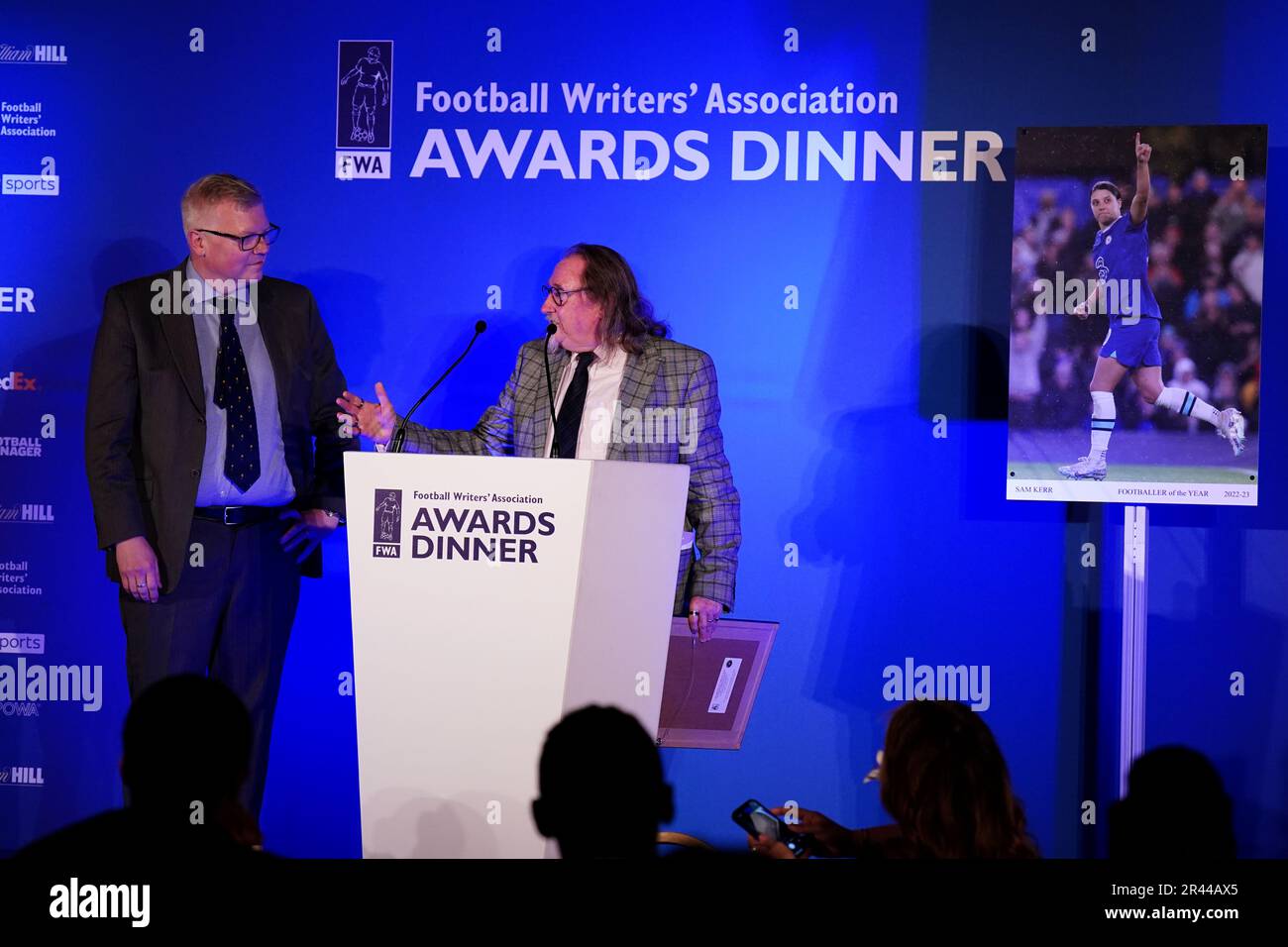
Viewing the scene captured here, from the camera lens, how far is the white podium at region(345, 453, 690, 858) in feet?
9.58

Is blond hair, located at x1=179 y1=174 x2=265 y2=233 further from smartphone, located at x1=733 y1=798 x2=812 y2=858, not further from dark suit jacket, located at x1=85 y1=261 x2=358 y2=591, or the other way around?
smartphone, located at x1=733 y1=798 x2=812 y2=858

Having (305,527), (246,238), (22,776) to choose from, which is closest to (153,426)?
(305,527)

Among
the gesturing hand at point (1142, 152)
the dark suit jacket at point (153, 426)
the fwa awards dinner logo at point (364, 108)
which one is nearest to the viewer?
the dark suit jacket at point (153, 426)

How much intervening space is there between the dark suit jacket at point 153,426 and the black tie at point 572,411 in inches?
29.5

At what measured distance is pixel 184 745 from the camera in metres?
2.53

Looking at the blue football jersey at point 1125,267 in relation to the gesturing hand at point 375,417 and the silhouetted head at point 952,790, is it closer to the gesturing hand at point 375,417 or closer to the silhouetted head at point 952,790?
the silhouetted head at point 952,790

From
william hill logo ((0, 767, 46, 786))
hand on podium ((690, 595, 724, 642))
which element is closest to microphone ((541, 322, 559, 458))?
hand on podium ((690, 595, 724, 642))

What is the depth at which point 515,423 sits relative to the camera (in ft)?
12.9

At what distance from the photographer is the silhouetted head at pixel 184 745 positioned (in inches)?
95.5

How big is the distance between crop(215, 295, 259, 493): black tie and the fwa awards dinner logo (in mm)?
808

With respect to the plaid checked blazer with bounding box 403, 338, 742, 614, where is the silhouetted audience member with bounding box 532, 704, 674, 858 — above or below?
below

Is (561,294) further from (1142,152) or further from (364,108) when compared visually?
(1142,152)

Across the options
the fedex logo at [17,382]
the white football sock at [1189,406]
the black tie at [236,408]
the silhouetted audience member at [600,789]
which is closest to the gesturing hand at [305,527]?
the black tie at [236,408]
